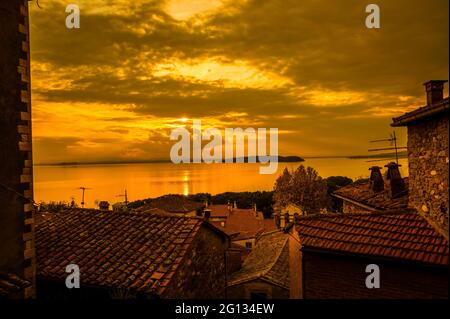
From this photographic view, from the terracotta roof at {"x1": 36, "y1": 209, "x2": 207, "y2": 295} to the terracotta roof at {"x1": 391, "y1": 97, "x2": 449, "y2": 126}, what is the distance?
7.56 m

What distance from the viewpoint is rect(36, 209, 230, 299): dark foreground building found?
398 inches

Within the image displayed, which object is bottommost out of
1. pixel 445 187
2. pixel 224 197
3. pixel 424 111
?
pixel 224 197

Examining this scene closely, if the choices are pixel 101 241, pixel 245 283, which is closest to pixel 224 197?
pixel 245 283

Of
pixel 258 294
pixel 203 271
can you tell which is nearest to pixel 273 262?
pixel 258 294

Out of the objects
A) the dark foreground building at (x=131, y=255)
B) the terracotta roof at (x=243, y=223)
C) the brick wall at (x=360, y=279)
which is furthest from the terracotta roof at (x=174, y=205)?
the brick wall at (x=360, y=279)

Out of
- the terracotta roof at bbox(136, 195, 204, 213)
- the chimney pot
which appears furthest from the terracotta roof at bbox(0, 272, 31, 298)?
the terracotta roof at bbox(136, 195, 204, 213)

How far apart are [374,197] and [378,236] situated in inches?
246

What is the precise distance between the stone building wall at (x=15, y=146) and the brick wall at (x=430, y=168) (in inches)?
421

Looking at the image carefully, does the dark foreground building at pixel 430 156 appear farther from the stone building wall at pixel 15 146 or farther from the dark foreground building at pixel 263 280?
the stone building wall at pixel 15 146

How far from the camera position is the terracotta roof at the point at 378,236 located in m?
7.86

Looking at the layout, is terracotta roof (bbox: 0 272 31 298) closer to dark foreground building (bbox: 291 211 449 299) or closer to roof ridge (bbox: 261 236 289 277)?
dark foreground building (bbox: 291 211 449 299)

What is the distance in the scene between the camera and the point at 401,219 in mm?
9352
